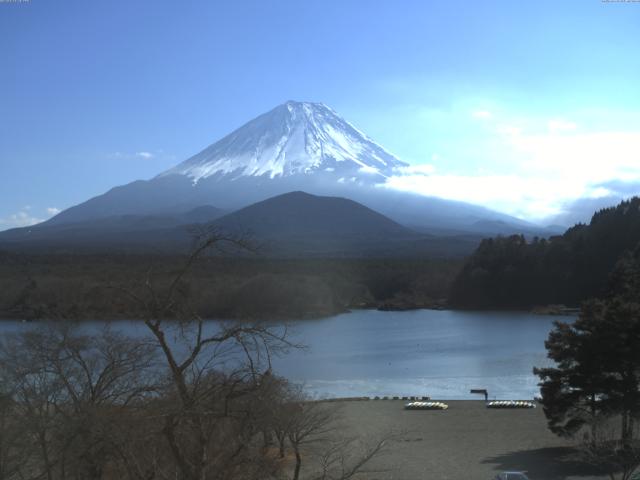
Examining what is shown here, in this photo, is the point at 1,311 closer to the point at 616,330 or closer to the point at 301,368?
the point at 301,368

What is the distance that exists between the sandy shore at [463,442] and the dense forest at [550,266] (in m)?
24.7

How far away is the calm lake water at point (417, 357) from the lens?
16.2m

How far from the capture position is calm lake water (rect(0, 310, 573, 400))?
16.2 meters

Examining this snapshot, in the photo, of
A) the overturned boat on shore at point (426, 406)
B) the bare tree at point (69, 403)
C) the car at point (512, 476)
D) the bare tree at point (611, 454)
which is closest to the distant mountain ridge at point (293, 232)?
the overturned boat on shore at point (426, 406)

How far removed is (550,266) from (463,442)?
95.3 ft

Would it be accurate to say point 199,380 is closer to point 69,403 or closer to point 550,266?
point 69,403

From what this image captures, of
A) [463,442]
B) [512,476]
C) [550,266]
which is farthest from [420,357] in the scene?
[550,266]

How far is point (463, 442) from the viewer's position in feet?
34.3

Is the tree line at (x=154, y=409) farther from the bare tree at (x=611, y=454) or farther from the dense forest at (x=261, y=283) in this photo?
the dense forest at (x=261, y=283)

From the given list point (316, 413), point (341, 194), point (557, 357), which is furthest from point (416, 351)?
point (341, 194)

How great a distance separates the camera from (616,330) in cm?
910

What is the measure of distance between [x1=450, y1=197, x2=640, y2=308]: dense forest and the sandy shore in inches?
974

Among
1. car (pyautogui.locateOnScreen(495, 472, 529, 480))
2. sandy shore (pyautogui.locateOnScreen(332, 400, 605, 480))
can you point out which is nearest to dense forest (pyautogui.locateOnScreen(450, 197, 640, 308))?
sandy shore (pyautogui.locateOnScreen(332, 400, 605, 480))

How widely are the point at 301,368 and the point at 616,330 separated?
10.0m
